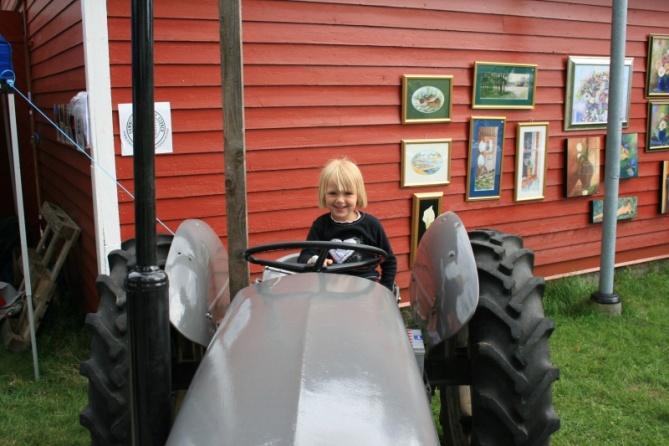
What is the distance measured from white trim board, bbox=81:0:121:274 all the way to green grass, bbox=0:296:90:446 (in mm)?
767

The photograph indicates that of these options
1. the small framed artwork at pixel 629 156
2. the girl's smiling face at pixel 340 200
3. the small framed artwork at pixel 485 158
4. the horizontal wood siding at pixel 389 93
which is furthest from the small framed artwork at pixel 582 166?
the girl's smiling face at pixel 340 200

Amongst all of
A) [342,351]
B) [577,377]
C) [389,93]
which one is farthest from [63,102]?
[342,351]

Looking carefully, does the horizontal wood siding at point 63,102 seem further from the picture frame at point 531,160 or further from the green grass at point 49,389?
the picture frame at point 531,160

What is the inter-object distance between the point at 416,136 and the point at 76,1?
2.84 m

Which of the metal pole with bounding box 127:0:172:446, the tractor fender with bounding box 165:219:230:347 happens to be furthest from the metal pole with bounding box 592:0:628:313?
the metal pole with bounding box 127:0:172:446

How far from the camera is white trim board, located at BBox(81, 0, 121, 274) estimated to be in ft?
14.4

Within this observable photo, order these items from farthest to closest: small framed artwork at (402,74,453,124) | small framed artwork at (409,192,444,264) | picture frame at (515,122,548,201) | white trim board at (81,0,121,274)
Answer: picture frame at (515,122,548,201) → small framed artwork at (409,192,444,264) → small framed artwork at (402,74,453,124) → white trim board at (81,0,121,274)

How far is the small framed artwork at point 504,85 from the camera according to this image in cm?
584

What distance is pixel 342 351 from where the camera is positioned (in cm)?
185

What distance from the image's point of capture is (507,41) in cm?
597

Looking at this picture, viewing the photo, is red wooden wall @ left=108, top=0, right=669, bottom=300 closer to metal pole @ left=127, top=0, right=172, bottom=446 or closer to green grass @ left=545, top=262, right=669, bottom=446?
green grass @ left=545, top=262, right=669, bottom=446

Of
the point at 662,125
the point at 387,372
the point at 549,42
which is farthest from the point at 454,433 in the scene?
the point at 662,125

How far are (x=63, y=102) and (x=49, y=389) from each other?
2.60 meters

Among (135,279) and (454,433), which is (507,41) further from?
(135,279)
